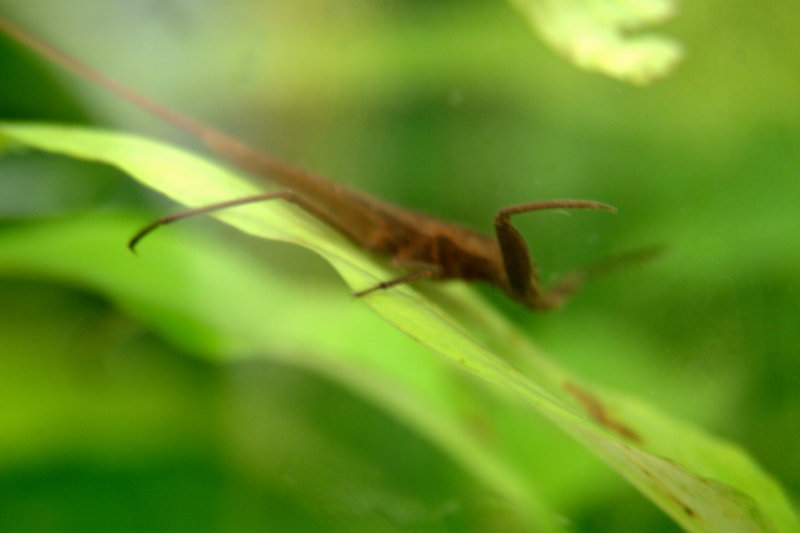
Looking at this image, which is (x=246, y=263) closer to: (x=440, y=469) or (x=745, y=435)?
(x=440, y=469)

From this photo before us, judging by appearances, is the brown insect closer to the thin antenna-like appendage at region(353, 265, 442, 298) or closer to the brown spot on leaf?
the thin antenna-like appendage at region(353, 265, 442, 298)

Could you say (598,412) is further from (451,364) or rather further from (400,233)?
(400,233)

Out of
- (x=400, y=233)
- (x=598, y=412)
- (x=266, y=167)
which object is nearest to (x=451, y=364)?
(x=598, y=412)

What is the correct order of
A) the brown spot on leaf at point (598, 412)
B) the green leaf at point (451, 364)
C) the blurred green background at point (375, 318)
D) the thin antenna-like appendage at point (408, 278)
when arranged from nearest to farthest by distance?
the green leaf at point (451, 364) < the thin antenna-like appendage at point (408, 278) < the brown spot on leaf at point (598, 412) < the blurred green background at point (375, 318)

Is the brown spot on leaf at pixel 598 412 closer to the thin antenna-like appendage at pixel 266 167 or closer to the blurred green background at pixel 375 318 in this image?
the blurred green background at pixel 375 318

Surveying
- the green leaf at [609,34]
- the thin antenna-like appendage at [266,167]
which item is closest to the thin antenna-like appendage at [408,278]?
the thin antenna-like appendage at [266,167]

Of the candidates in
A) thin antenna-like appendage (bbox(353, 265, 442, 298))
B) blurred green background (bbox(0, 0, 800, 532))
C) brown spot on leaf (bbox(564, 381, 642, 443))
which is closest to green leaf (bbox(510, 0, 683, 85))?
blurred green background (bbox(0, 0, 800, 532))

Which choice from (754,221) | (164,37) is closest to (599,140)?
(754,221)
